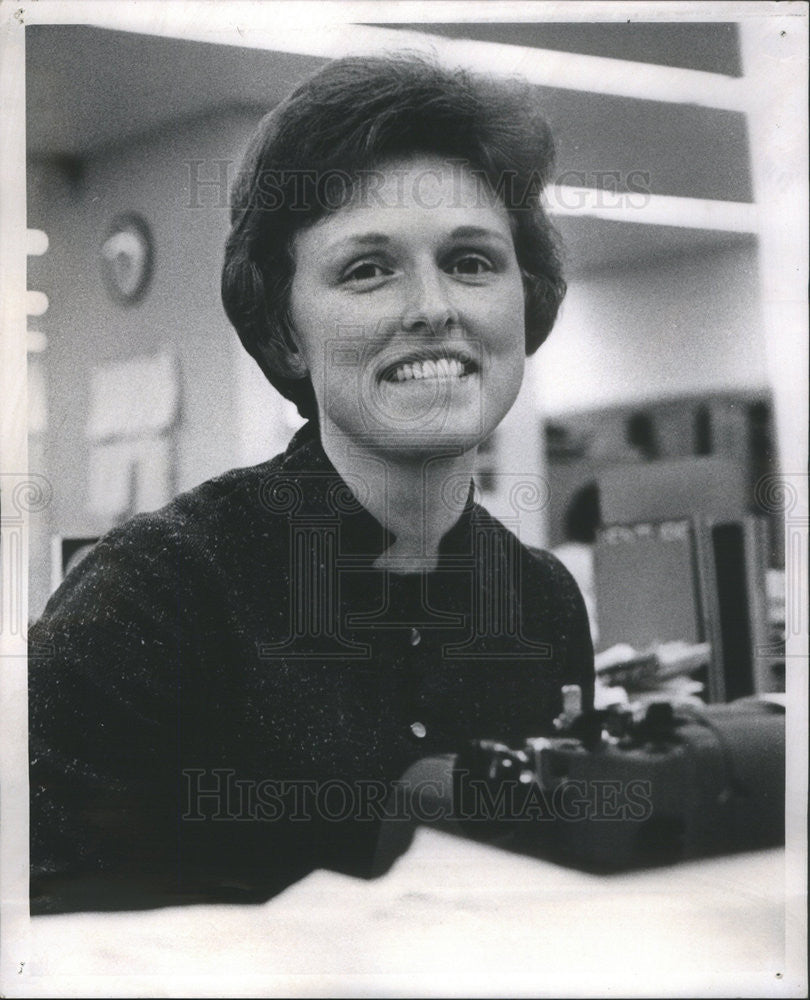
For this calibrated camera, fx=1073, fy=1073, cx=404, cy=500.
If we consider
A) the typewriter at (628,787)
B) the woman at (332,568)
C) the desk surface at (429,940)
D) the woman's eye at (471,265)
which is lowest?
the desk surface at (429,940)

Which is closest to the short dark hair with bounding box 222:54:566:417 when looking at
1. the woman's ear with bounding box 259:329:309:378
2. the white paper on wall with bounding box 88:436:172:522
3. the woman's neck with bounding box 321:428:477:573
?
the woman's ear with bounding box 259:329:309:378

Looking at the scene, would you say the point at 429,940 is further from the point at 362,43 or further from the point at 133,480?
the point at 362,43

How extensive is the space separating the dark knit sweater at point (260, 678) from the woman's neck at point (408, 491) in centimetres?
3

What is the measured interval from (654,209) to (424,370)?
0.67m

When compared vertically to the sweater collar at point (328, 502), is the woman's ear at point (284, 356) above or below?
above

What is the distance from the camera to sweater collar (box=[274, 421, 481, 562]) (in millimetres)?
2500

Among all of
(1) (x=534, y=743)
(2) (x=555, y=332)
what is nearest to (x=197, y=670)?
(1) (x=534, y=743)

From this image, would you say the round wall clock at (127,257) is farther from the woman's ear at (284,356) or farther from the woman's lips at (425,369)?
the woman's lips at (425,369)

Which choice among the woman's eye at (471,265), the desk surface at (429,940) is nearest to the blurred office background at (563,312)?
the woman's eye at (471,265)

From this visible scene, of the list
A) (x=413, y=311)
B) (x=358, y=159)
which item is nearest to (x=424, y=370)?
(x=413, y=311)

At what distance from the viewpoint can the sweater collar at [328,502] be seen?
250 centimetres

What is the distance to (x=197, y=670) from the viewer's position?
246 centimetres

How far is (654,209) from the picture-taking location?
2533 millimetres

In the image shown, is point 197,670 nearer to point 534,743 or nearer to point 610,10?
point 534,743
